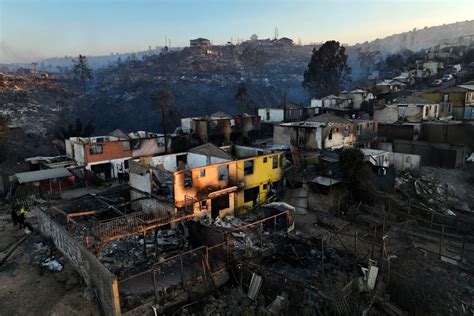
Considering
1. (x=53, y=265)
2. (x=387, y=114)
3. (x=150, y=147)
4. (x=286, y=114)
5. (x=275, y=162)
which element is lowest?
(x=53, y=265)

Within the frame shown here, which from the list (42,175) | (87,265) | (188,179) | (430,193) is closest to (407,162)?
(430,193)

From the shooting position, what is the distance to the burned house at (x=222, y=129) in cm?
3875

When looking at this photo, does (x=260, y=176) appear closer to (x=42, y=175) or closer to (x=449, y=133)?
(x=42, y=175)

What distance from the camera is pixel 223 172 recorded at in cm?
2231

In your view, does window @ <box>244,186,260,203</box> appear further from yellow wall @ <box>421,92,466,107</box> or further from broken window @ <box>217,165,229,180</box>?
yellow wall @ <box>421,92,466,107</box>

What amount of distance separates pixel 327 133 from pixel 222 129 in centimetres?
1271

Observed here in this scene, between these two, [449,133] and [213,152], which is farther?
[449,133]

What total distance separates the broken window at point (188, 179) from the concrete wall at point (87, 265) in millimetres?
6659

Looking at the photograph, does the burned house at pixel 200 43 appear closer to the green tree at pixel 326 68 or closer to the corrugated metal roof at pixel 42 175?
the green tree at pixel 326 68

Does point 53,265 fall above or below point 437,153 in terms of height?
below

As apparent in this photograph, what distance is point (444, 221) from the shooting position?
20.1 metres

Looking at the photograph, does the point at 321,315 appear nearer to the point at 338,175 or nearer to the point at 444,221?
the point at 444,221

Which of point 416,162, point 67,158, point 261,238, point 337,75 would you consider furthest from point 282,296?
point 337,75

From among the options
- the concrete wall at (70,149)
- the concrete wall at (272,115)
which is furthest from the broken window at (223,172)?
the concrete wall at (272,115)
